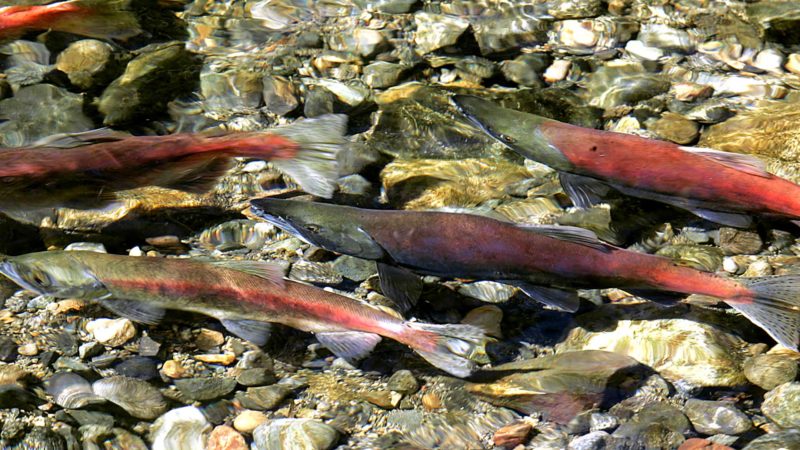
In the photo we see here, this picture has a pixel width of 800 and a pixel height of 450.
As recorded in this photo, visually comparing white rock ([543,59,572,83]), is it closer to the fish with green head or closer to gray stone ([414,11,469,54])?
gray stone ([414,11,469,54])

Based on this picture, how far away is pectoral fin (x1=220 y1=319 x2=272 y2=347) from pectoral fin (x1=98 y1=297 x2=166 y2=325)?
1.22 ft

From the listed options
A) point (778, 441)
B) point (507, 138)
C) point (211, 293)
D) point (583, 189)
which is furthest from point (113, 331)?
point (778, 441)

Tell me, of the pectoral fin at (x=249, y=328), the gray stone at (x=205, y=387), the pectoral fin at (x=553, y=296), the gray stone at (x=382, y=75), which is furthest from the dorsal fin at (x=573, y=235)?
the gray stone at (x=382, y=75)

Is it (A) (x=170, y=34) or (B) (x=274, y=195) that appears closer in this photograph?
(B) (x=274, y=195)

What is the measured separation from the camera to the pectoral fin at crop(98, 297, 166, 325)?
4359 millimetres

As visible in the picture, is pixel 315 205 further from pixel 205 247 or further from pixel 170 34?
pixel 170 34

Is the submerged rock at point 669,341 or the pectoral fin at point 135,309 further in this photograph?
the pectoral fin at point 135,309

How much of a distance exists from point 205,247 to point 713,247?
330 centimetres

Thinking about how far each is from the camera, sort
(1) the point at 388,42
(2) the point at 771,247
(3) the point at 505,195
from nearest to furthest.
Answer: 1. (2) the point at 771,247
2. (3) the point at 505,195
3. (1) the point at 388,42

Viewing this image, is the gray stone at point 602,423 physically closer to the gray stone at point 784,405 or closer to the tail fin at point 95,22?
the gray stone at point 784,405

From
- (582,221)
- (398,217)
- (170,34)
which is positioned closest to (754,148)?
(582,221)

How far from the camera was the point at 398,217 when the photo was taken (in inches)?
171

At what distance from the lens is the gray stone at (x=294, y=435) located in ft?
13.0

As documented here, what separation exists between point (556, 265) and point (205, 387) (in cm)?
202
